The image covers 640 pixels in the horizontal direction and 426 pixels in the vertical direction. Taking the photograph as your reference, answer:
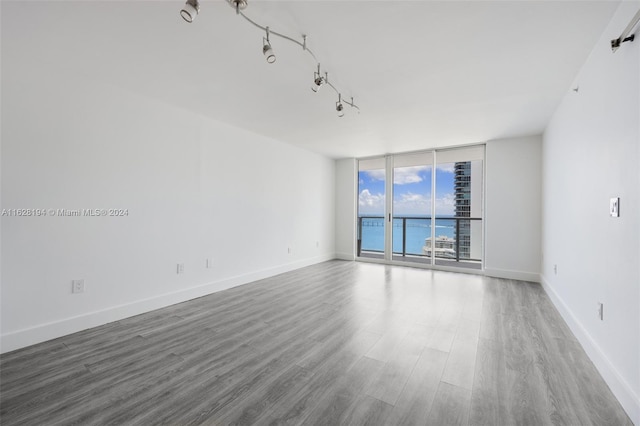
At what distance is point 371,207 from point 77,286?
526cm

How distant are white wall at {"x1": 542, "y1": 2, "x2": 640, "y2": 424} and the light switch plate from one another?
0.11ft

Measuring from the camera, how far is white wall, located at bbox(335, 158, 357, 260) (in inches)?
247

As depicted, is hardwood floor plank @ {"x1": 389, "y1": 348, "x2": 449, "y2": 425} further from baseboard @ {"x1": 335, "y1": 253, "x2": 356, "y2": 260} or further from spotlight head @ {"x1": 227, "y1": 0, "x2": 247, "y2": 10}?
baseboard @ {"x1": 335, "y1": 253, "x2": 356, "y2": 260}

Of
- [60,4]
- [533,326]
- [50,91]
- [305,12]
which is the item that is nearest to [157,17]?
[60,4]

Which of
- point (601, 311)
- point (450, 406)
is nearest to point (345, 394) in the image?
point (450, 406)

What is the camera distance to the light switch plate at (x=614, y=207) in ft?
5.46

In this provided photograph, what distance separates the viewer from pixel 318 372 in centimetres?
187

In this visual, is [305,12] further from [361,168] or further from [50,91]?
[361,168]

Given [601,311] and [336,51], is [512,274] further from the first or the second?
[336,51]

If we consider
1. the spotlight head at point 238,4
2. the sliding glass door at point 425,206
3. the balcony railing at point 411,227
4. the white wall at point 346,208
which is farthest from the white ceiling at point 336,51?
the white wall at point 346,208

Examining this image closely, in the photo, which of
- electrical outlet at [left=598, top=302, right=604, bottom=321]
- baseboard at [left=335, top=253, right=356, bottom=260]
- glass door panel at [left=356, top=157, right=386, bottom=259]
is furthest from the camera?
baseboard at [left=335, top=253, right=356, bottom=260]

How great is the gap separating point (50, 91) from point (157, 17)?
1490 millimetres

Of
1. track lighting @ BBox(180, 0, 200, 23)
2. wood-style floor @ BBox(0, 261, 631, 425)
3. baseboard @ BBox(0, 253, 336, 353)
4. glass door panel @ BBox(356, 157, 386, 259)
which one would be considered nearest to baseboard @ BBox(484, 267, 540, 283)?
wood-style floor @ BBox(0, 261, 631, 425)

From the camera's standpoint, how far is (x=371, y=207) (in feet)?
20.9
